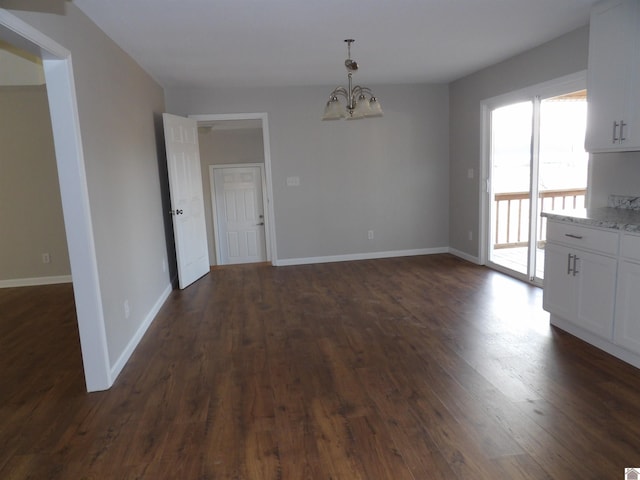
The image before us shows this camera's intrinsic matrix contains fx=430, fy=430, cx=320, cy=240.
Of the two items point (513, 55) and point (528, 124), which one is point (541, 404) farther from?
point (513, 55)

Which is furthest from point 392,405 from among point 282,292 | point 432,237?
point 432,237

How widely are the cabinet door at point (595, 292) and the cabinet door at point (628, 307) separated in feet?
0.16

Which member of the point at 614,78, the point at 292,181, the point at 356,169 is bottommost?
the point at 292,181

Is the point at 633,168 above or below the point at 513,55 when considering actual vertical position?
below

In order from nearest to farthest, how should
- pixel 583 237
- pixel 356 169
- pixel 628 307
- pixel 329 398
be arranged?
1. pixel 329 398
2. pixel 628 307
3. pixel 583 237
4. pixel 356 169

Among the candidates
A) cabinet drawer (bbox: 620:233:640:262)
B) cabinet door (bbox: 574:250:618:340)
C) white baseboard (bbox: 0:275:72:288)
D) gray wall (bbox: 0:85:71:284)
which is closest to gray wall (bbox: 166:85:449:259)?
gray wall (bbox: 0:85:71:284)

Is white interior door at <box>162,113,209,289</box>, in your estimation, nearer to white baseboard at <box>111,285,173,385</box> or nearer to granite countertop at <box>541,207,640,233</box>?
white baseboard at <box>111,285,173,385</box>

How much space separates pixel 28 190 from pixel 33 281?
45.8 inches

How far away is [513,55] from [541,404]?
3.72 meters

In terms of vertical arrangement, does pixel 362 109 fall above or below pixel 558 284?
above

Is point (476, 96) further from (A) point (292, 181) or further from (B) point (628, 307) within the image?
(B) point (628, 307)

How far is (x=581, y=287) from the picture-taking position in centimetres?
306

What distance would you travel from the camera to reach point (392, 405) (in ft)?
8.04

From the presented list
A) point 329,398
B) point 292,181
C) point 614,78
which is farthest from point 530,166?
point 329,398
